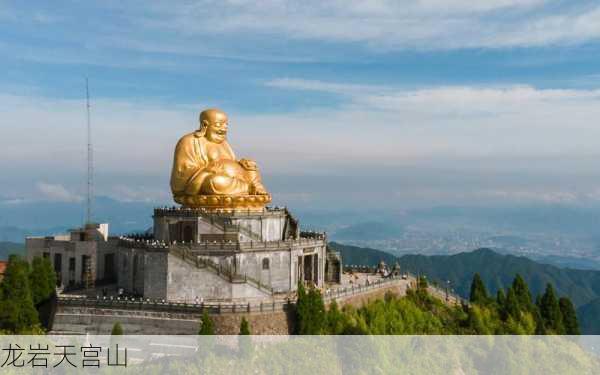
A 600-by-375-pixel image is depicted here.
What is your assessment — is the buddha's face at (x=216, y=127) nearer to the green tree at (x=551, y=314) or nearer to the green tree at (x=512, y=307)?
the green tree at (x=512, y=307)

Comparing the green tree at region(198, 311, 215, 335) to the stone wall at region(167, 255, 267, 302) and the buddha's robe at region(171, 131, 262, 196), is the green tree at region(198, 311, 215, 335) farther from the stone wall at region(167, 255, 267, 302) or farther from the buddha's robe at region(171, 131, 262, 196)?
the buddha's robe at region(171, 131, 262, 196)

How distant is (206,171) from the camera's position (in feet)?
146

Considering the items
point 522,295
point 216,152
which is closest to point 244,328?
point 216,152

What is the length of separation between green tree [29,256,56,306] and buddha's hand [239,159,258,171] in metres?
14.5

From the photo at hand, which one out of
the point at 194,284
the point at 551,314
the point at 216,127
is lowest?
the point at 551,314

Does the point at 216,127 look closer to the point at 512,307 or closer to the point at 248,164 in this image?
the point at 248,164

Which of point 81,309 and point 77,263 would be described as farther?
point 77,263

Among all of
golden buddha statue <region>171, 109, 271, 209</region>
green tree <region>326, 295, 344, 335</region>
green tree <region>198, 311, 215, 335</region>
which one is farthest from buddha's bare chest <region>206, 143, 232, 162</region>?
green tree <region>198, 311, 215, 335</region>

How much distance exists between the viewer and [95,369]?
28.7 metres

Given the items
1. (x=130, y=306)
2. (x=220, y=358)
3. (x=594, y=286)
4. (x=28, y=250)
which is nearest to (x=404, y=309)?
(x=220, y=358)

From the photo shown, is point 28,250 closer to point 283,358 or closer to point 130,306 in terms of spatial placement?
point 130,306

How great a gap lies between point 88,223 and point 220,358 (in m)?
22.0

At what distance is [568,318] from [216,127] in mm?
28325

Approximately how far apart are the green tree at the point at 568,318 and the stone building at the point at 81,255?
31703 mm
